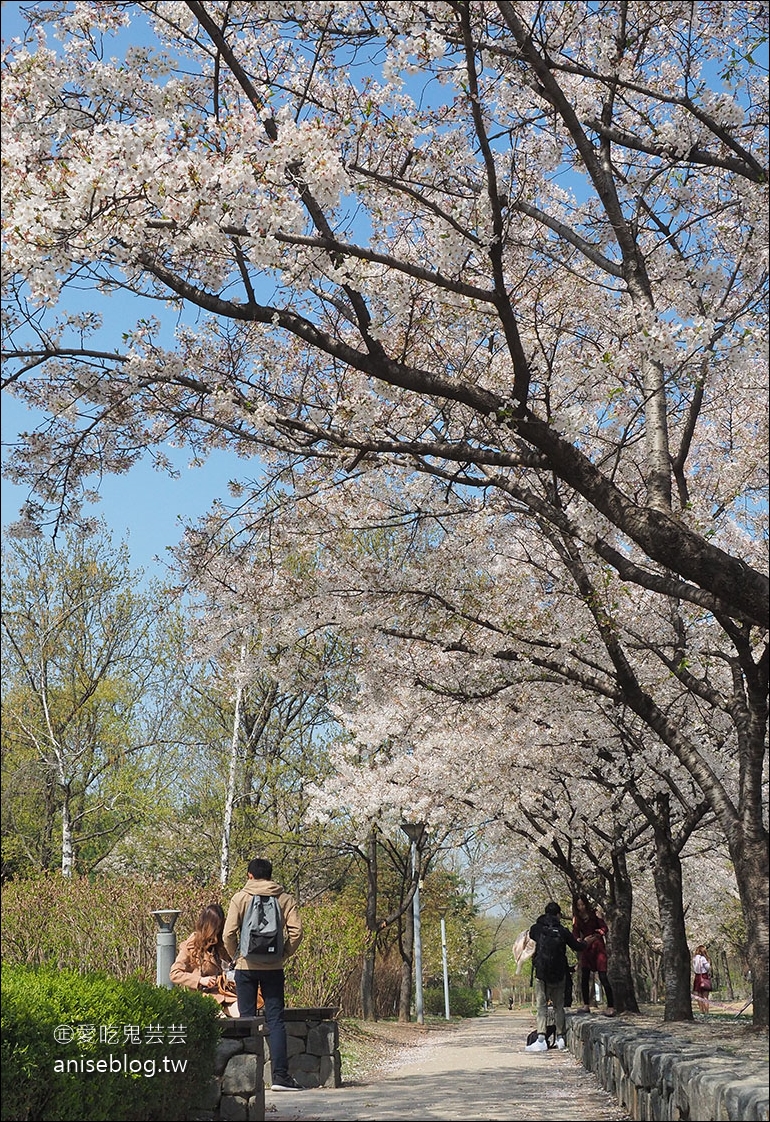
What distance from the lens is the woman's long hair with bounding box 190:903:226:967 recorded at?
7715mm

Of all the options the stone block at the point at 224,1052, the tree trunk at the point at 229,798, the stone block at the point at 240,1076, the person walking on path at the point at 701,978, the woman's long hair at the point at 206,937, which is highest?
the tree trunk at the point at 229,798

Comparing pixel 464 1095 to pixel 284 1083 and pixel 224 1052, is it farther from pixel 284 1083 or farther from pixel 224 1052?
pixel 224 1052

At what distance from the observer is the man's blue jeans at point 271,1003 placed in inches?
277

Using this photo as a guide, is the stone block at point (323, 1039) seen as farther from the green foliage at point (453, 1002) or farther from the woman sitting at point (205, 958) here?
the green foliage at point (453, 1002)

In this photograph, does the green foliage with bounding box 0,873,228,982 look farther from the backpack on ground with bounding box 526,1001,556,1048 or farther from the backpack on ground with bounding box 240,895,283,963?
the backpack on ground with bounding box 240,895,283,963

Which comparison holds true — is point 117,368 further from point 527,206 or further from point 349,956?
point 349,956

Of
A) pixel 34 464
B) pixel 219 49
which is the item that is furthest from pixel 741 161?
pixel 34 464

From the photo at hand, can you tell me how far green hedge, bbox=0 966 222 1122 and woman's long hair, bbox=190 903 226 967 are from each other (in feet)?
6.47

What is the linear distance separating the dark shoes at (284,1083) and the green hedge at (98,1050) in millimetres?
1588

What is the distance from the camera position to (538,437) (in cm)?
600

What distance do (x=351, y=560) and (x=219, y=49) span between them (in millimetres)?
4953

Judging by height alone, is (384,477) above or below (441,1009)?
above

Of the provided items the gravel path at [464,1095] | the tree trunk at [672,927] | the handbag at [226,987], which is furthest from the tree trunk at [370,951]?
the handbag at [226,987]

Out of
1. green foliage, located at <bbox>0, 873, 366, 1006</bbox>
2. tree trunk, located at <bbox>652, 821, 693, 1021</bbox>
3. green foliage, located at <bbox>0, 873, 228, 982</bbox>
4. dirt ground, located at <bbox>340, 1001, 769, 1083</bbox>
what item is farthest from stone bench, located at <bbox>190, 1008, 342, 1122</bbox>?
green foliage, located at <bbox>0, 873, 228, 982</bbox>
